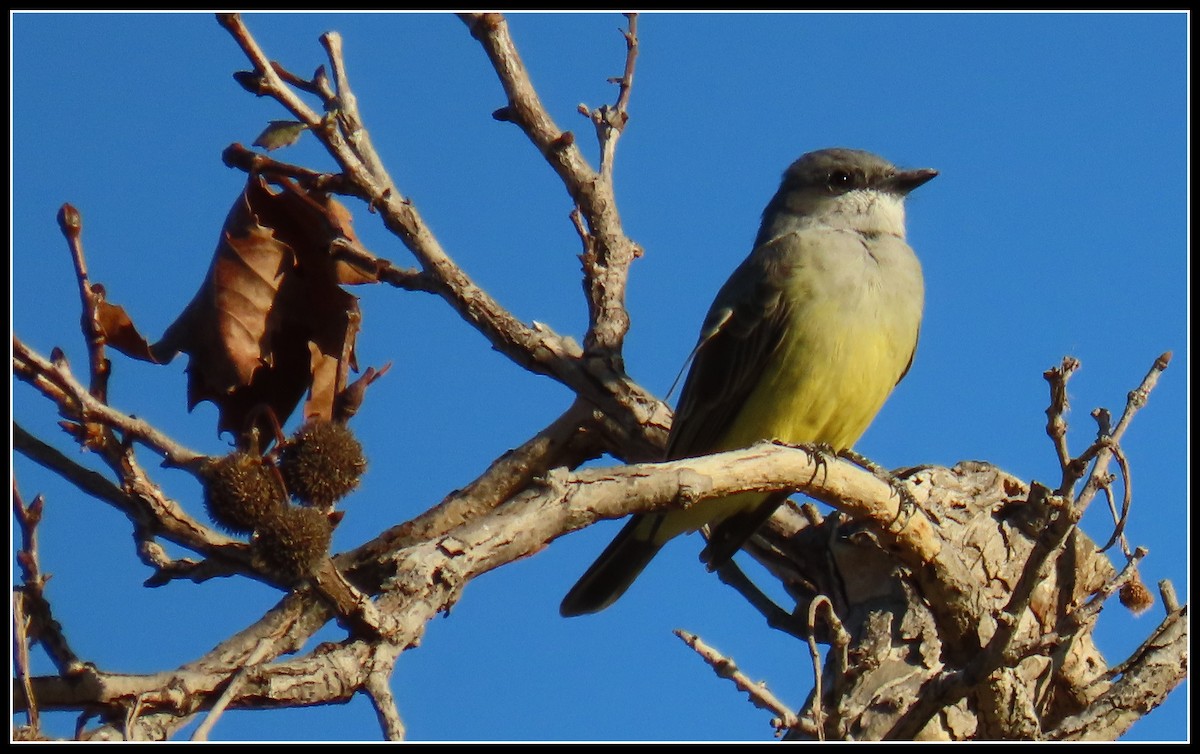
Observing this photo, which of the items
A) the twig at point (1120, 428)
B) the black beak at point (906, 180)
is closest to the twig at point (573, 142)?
the black beak at point (906, 180)

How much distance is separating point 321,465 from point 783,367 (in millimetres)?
3141

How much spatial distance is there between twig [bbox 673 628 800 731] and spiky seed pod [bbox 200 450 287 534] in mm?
1264

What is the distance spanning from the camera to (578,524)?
4039 millimetres

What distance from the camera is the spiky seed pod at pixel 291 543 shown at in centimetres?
358

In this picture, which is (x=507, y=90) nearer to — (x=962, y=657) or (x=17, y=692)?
(x=962, y=657)

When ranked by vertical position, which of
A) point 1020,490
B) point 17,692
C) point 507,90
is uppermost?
point 507,90

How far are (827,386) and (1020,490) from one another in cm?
109

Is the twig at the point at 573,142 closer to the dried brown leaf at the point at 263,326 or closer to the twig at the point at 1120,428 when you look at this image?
the dried brown leaf at the point at 263,326

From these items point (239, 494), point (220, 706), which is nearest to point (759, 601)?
point (239, 494)

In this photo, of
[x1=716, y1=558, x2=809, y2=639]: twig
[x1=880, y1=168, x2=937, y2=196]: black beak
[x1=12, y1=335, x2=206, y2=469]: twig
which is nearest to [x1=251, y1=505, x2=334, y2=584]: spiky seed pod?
[x1=12, y1=335, x2=206, y2=469]: twig

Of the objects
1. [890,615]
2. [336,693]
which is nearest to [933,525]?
[890,615]

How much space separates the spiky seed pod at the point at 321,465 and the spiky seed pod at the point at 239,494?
0.41 ft
